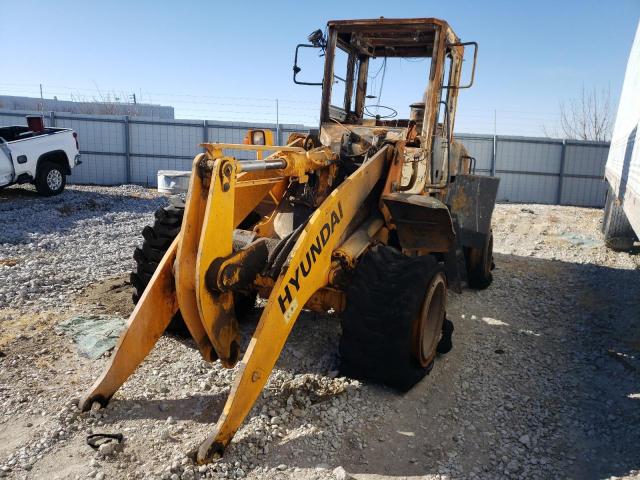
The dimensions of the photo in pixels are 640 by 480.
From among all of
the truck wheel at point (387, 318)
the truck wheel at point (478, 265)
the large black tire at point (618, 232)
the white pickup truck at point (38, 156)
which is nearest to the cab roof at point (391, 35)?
the truck wheel at point (478, 265)

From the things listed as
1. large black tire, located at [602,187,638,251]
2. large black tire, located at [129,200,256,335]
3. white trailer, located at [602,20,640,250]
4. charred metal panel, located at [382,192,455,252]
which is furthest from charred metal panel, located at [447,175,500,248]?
large black tire, located at [602,187,638,251]

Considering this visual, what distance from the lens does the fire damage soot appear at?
3.36 m

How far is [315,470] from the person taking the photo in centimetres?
301

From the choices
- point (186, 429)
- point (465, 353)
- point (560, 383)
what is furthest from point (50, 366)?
point (560, 383)

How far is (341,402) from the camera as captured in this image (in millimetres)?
3721

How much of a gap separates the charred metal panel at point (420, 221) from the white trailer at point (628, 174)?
1571 mm

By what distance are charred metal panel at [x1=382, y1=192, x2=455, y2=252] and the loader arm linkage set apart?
489 mm

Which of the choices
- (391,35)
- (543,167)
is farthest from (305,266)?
(543,167)

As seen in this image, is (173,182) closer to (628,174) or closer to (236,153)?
(236,153)

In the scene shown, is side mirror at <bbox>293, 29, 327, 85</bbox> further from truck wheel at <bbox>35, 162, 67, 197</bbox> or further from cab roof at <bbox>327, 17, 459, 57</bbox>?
truck wheel at <bbox>35, 162, 67, 197</bbox>

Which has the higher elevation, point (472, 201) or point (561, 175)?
point (472, 201)

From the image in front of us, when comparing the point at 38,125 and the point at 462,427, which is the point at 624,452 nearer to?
the point at 462,427

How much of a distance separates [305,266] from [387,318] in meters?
0.72

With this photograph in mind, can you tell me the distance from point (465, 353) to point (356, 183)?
6.35ft
